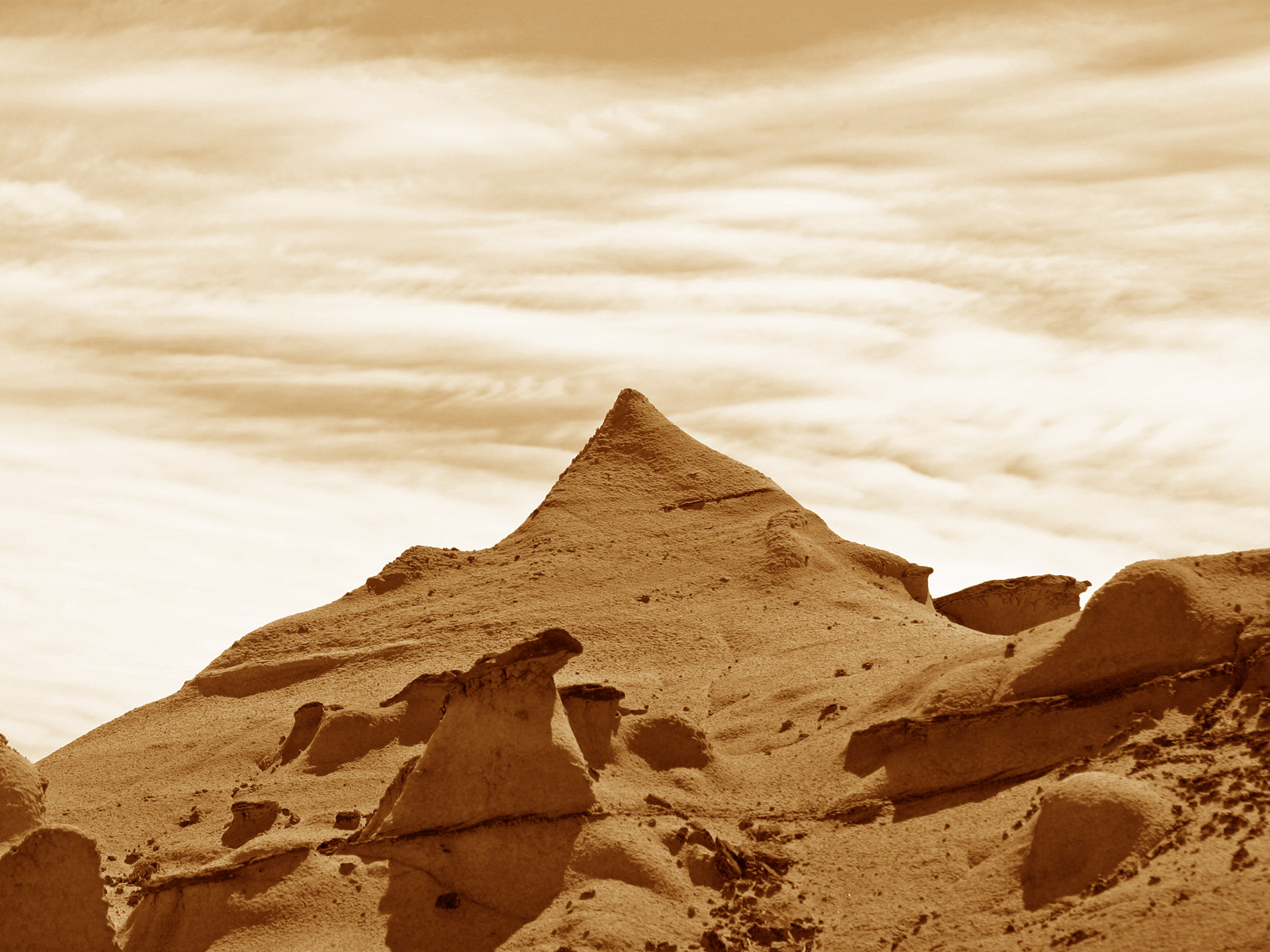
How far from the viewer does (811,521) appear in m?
Answer: 57.2

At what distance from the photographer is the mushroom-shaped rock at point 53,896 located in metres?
34.8

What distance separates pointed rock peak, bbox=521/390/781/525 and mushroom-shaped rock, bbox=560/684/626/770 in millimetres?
18633

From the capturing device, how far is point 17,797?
3881 cm

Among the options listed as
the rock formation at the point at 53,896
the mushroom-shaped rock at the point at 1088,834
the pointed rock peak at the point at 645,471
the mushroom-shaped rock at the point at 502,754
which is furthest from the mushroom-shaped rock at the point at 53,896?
the pointed rock peak at the point at 645,471

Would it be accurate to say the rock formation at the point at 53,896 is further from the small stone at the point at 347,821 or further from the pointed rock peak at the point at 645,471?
the pointed rock peak at the point at 645,471

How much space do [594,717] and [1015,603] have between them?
698 inches

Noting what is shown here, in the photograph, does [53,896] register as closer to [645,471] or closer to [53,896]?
[53,896]

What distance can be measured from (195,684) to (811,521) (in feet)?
64.1

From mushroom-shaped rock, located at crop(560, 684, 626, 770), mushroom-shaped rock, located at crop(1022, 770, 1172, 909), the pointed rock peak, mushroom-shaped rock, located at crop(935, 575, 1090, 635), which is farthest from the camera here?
the pointed rock peak

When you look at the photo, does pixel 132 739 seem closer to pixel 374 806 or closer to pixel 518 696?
pixel 374 806

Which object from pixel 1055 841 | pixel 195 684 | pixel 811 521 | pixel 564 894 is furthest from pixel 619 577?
pixel 1055 841

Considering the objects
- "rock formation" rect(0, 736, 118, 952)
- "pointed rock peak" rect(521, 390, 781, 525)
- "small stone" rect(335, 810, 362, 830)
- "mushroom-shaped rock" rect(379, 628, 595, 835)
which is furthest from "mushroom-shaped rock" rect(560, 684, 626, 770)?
"pointed rock peak" rect(521, 390, 781, 525)

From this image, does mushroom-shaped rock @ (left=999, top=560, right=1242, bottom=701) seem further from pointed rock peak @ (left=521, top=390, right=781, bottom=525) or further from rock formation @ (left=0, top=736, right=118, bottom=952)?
pointed rock peak @ (left=521, top=390, right=781, bottom=525)

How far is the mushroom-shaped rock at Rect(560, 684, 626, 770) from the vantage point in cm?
3947
